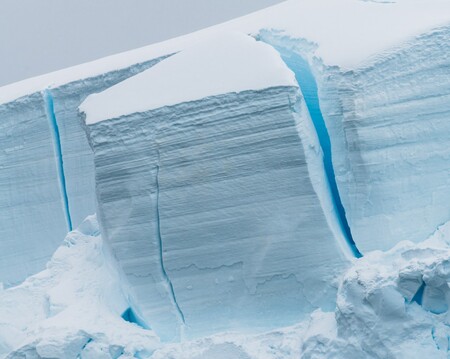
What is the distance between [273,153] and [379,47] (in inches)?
19.8

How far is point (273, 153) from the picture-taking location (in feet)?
10.00

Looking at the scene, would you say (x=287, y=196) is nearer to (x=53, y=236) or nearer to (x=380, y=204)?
(x=380, y=204)

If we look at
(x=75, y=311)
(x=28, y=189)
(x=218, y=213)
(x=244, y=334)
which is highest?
(x=28, y=189)

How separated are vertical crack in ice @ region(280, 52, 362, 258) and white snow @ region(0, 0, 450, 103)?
0.10 m

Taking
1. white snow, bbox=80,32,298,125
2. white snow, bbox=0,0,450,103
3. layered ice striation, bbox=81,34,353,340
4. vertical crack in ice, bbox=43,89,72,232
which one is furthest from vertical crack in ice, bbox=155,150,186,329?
vertical crack in ice, bbox=43,89,72,232

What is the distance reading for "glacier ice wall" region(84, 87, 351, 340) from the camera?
9.99ft

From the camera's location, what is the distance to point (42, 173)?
4.05 metres

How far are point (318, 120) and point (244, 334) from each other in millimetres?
820

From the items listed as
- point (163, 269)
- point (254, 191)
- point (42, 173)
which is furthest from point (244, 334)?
point (42, 173)

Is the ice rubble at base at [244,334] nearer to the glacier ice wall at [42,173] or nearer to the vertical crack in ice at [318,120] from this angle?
the vertical crack in ice at [318,120]

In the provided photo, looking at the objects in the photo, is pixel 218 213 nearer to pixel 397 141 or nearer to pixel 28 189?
pixel 397 141

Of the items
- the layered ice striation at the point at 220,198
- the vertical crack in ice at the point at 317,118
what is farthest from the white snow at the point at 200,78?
the vertical crack in ice at the point at 317,118

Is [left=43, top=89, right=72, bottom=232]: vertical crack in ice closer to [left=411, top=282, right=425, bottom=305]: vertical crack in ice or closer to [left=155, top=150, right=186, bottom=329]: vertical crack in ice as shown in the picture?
[left=155, top=150, right=186, bottom=329]: vertical crack in ice

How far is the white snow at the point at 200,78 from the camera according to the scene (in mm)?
3111
